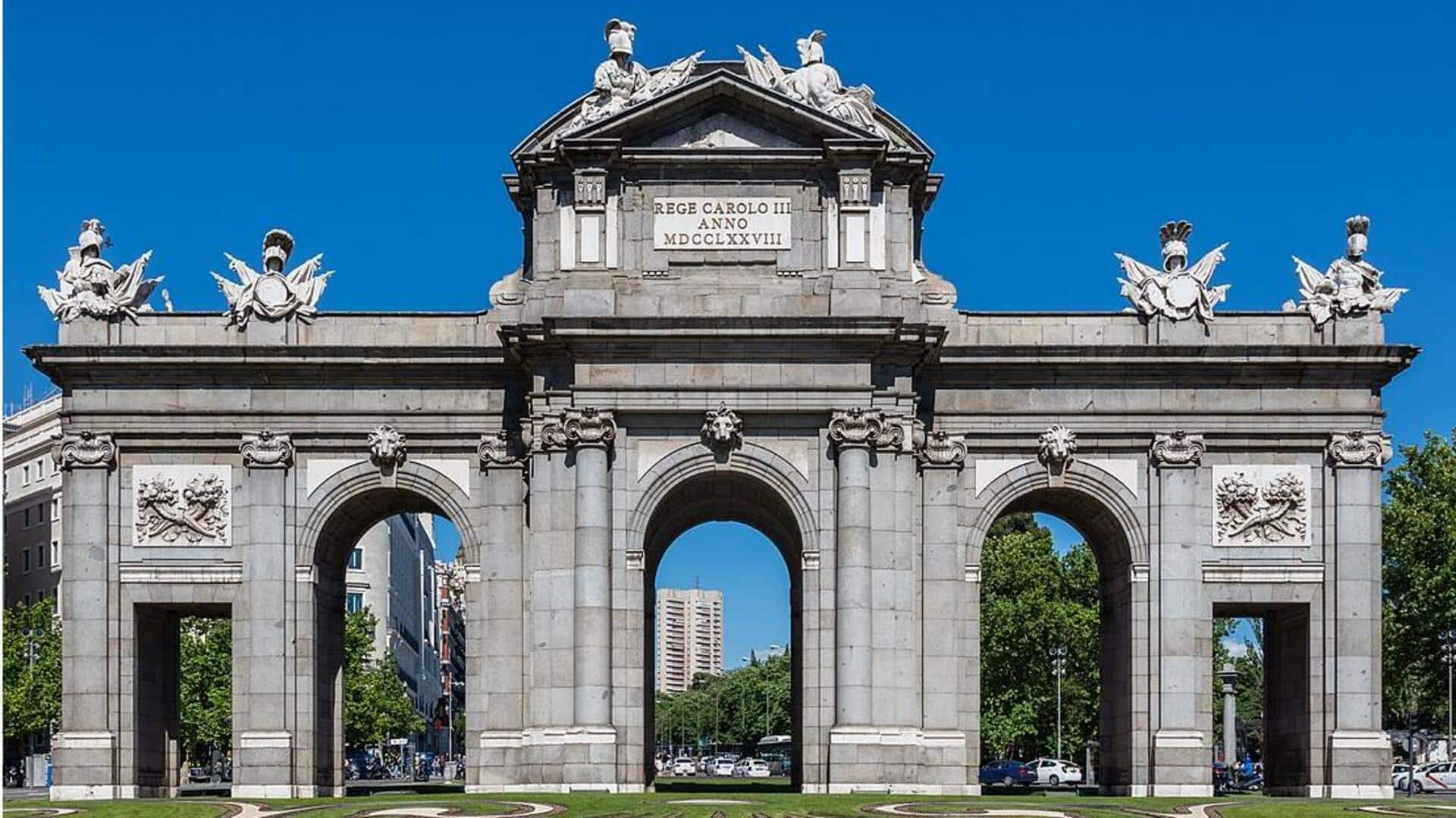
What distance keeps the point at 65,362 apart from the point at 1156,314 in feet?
101

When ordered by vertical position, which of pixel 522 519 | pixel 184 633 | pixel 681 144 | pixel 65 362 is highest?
pixel 681 144

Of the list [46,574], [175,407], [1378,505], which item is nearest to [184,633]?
[46,574]

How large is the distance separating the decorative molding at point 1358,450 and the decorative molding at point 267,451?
96.2 feet

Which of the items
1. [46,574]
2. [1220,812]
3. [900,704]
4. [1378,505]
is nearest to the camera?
[1220,812]

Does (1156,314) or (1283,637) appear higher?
(1156,314)

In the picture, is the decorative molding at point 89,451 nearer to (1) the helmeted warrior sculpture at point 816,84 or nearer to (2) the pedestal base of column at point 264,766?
(2) the pedestal base of column at point 264,766

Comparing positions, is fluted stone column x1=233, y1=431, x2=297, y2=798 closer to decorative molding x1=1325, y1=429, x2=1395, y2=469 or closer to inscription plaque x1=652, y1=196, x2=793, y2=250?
inscription plaque x1=652, y1=196, x2=793, y2=250

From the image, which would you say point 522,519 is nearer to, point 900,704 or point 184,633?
point 900,704

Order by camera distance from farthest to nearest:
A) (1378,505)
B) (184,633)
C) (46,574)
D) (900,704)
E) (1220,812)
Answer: (46,574)
(184,633)
(1378,505)
(900,704)
(1220,812)

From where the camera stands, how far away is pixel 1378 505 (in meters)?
57.3

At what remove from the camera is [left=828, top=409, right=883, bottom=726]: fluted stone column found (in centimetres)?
5325

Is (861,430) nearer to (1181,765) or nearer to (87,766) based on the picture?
(1181,765)

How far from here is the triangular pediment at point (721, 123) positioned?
54.9 meters

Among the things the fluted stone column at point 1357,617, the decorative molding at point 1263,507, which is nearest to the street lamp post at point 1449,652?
the fluted stone column at point 1357,617
